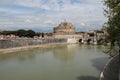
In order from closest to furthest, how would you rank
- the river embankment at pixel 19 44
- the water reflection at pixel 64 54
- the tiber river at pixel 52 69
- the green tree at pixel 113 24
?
1. the green tree at pixel 113 24
2. the tiber river at pixel 52 69
3. the water reflection at pixel 64 54
4. the river embankment at pixel 19 44

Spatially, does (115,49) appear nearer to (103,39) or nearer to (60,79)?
(103,39)

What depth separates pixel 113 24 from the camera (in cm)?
1702

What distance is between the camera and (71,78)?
70.7 feet

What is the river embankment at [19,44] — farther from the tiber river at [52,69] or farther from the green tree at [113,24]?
the green tree at [113,24]

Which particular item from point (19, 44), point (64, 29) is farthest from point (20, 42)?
point (64, 29)

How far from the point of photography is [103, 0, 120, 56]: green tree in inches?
644

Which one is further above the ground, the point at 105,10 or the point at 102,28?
the point at 105,10

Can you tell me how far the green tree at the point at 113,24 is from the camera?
16361 mm

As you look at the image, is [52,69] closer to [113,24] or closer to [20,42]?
[113,24]

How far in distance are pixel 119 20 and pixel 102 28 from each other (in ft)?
8.62

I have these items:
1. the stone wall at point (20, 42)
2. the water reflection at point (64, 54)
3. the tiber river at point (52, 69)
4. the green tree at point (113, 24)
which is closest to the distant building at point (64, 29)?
the stone wall at point (20, 42)

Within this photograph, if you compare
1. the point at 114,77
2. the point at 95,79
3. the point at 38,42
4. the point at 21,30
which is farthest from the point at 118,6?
the point at 21,30

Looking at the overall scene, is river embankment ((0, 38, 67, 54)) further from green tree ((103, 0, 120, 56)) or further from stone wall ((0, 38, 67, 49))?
green tree ((103, 0, 120, 56))

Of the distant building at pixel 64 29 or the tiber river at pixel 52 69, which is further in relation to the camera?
the distant building at pixel 64 29
